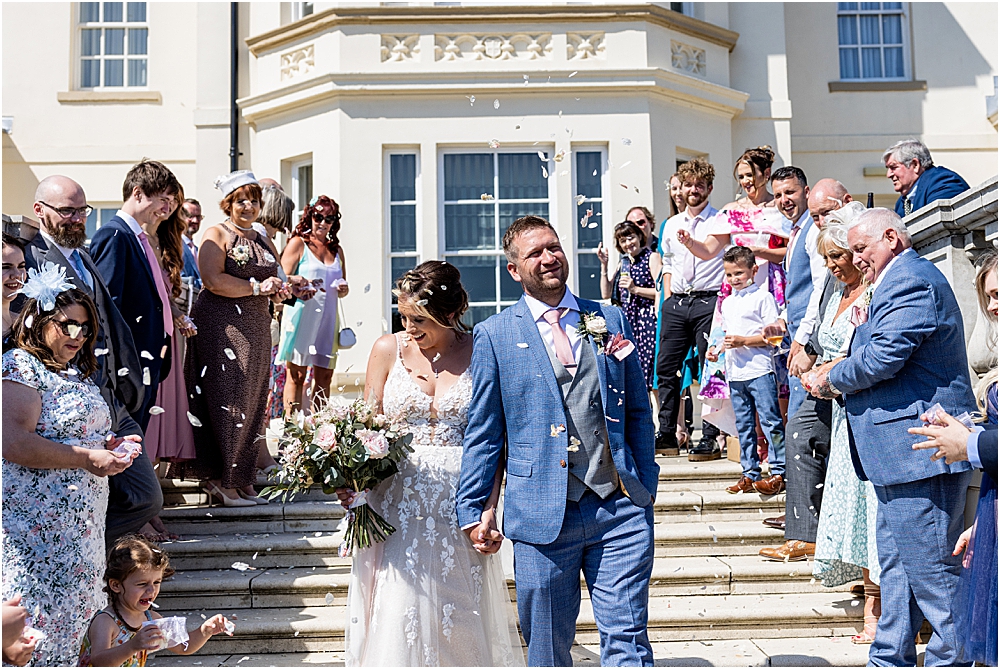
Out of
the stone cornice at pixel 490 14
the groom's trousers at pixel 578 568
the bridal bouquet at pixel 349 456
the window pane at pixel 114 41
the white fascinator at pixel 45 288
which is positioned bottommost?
the groom's trousers at pixel 578 568

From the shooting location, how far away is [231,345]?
6.74 m

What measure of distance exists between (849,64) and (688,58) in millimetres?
2908

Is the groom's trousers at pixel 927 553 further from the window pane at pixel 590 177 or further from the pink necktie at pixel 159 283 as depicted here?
the window pane at pixel 590 177

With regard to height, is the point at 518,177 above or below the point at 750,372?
above

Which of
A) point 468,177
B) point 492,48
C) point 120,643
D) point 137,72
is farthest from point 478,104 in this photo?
point 120,643

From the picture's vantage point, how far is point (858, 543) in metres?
5.17

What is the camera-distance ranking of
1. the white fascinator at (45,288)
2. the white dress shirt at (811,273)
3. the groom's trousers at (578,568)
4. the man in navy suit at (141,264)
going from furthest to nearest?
the white dress shirt at (811,273) → the man in navy suit at (141,264) → the white fascinator at (45,288) → the groom's trousers at (578,568)

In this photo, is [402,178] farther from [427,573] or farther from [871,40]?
[427,573]

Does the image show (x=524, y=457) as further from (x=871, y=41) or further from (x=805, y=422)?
(x=871, y=41)

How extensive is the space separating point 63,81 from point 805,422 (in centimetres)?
1227

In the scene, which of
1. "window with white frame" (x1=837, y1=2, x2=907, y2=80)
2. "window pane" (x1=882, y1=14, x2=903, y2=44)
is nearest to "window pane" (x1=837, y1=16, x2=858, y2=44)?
"window with white frame" (x1=837, y1=2, x2=907, y2=80)

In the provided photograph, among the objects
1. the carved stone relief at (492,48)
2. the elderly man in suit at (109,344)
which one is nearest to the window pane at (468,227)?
the carved stone relief at (492,48)

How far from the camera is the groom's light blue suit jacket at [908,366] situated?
4168 mm

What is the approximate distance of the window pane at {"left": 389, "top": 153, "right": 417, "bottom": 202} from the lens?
12844 mm
